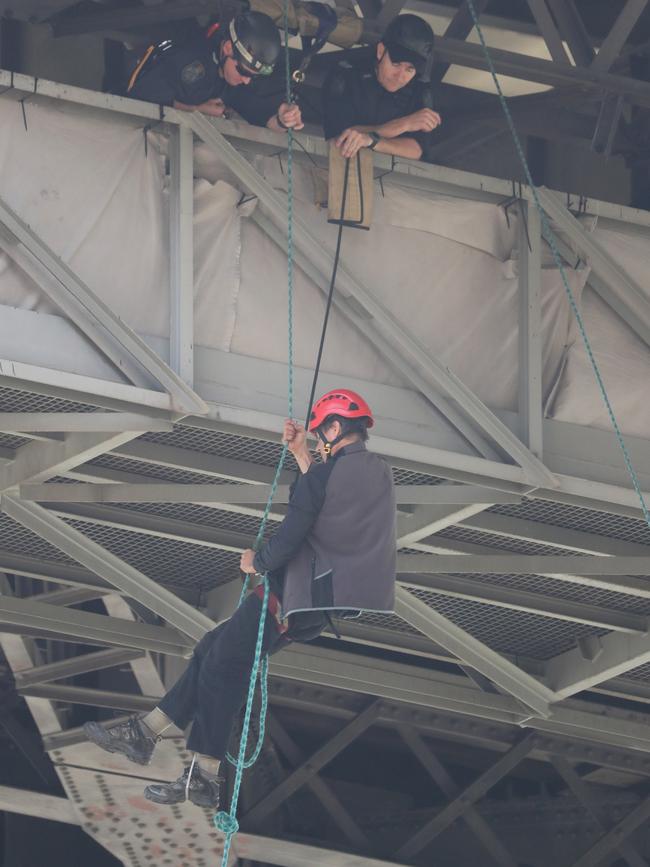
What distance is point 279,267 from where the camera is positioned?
1463 cm

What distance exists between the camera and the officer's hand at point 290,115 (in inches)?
564

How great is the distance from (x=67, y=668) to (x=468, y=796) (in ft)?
14.4

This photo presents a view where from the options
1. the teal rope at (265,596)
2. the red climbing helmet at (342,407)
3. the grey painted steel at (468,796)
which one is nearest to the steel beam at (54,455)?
the teal rope at (265,596)

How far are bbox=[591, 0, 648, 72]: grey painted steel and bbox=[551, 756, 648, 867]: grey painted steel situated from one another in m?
7.42

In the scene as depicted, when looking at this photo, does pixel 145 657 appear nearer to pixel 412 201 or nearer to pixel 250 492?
pixel 250 492

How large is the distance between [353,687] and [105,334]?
5639mm

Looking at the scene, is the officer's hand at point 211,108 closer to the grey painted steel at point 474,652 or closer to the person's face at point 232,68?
the person's face at point 232,68

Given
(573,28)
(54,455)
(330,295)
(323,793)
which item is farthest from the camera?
(323,793)

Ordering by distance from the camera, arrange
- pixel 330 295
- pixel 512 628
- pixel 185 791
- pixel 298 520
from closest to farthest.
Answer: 1. pixel 298 520
2. pixel 185 791
3. pixel 330 295
4. pixel 512 628

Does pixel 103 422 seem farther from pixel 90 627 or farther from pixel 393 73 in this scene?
pixel 90 627

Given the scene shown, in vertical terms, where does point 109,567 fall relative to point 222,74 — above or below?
below

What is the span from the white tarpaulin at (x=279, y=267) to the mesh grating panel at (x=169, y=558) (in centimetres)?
279

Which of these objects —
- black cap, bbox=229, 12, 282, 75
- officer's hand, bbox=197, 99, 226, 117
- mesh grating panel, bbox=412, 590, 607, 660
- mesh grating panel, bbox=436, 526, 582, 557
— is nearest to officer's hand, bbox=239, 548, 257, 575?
officer's hand, bbox=197, 99, 226, 117

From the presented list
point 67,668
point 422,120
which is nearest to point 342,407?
point 422,120
